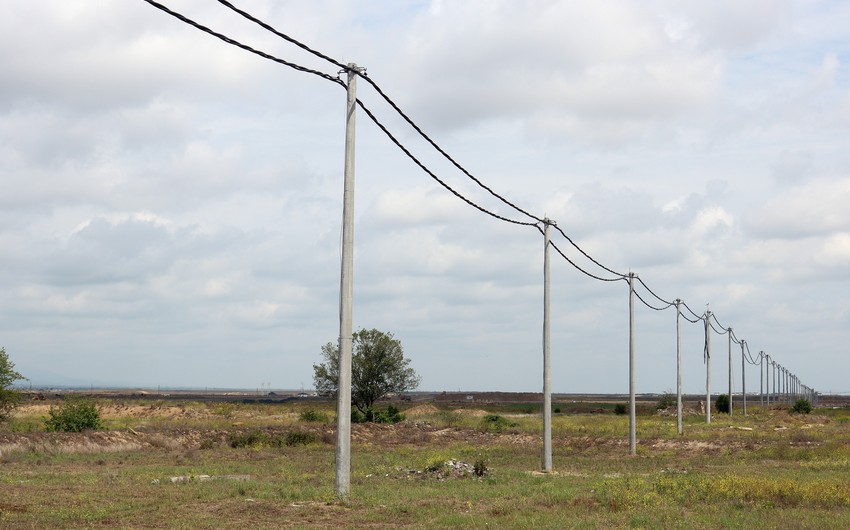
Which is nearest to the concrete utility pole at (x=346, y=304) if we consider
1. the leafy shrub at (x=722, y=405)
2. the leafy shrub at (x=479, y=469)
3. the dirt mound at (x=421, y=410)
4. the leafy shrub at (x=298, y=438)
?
the leafy shrub at (x=479, y=469)

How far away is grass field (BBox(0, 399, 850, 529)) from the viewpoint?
65.4ft

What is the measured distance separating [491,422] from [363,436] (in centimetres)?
2148

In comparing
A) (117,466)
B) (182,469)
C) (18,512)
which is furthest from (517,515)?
(117,466)

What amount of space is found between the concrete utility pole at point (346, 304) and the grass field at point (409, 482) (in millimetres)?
1167

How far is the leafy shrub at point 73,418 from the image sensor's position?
51.1m

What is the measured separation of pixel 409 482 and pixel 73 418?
29735mm

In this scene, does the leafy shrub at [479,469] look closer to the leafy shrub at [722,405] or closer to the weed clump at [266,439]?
the weed clump at [266,439]

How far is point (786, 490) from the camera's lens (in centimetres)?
2391

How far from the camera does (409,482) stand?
29.0 m

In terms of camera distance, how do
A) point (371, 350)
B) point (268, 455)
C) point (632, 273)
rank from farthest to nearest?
point (371, 350) < point (632, 273) < point (268, 455)

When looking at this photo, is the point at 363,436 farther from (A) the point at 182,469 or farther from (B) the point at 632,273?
(A) the point at 182,469

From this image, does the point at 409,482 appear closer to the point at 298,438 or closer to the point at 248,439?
the point at 248,439

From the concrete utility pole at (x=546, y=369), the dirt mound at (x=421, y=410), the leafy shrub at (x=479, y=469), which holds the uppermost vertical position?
the concrete utility pole at (x=546, y=369)

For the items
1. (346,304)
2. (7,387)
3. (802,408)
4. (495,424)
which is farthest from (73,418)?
(802,408)
